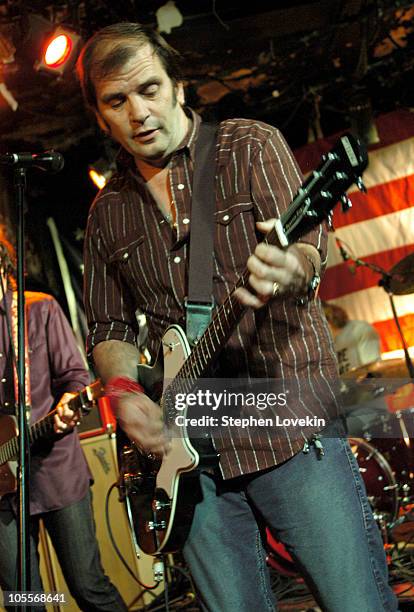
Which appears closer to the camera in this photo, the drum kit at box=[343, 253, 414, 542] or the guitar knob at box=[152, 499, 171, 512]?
the guitar knob at box=[152, 499, 171, 512]

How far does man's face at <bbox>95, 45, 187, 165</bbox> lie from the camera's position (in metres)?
2.18

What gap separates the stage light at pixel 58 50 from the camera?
445cm

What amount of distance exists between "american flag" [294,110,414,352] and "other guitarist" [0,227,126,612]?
292 centimetres

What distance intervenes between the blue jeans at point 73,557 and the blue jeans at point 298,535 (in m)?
1.61

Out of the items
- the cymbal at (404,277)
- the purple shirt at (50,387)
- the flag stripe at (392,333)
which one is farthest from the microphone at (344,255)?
the purple shirt at (50,387)

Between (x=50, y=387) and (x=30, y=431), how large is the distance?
315 mm

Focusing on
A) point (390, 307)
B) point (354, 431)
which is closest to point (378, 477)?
point (354, 431)

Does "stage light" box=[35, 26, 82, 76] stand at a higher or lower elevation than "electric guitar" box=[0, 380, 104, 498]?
higher

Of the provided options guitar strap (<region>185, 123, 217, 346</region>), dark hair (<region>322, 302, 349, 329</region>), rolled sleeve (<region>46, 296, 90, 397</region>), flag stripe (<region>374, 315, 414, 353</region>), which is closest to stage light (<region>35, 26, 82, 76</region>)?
rolled sleeve (<region>46, 296, 90, 397</region>)

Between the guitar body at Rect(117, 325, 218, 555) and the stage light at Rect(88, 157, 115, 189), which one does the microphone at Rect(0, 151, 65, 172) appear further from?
the stage light at Rect(88, 157, 115, 189)

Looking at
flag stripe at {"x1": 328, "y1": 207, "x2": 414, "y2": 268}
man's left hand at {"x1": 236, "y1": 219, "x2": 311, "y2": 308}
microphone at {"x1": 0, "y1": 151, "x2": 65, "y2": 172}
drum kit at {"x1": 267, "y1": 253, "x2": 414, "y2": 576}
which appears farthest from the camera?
flag stripe at {"x1": 328, "y1": 207, "x2": 414, "y2": 268}

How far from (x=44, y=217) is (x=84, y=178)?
50 centimetres

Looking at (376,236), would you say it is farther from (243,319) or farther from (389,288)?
(243,319)

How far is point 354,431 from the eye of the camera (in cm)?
501
